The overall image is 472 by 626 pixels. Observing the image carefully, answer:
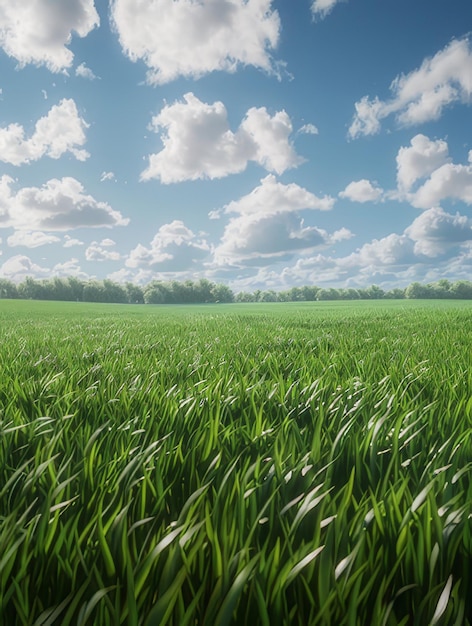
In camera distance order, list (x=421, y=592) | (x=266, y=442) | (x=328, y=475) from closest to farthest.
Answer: (x=421, y=592) < (x=328, y=475) < (x=266, y=442)

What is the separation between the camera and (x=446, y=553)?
0.90 m

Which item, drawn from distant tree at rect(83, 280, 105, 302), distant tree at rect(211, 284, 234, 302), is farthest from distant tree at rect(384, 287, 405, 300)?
distant tree at rect(83, 280, 105, 302)

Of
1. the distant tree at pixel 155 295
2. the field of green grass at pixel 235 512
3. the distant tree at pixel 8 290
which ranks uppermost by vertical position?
the distant tree at pixel 8 290

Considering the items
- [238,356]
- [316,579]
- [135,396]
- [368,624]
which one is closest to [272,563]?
[316,579]

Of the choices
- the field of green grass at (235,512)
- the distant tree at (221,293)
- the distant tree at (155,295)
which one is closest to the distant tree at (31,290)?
the distant tree at (155,295)

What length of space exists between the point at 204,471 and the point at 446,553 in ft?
2.79

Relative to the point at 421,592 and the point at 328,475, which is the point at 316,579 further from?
the point at 328,475

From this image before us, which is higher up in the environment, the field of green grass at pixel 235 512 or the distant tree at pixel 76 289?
the distant tree at pixel 76 289

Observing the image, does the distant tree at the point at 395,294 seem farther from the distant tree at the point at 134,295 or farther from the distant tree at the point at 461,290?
the distant tree at the point at 134,295

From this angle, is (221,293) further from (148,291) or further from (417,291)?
(417,291)

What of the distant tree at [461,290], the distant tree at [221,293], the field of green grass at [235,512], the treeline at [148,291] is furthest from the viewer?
the distant tree at [221,293]

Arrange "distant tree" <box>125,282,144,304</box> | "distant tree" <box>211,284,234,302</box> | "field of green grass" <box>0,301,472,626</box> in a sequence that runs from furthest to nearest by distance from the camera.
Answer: "distant tree" <box>211,284,234,302</box>, "distant tree" <box>125,282,144,304</box>, "field of green grass" <box>0,301,472,626</box>

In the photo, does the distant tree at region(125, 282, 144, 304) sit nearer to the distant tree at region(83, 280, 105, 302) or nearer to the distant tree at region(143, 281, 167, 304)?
the distant tree at region(143, 281, 167, 304)

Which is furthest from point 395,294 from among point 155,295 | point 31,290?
point 31,290
